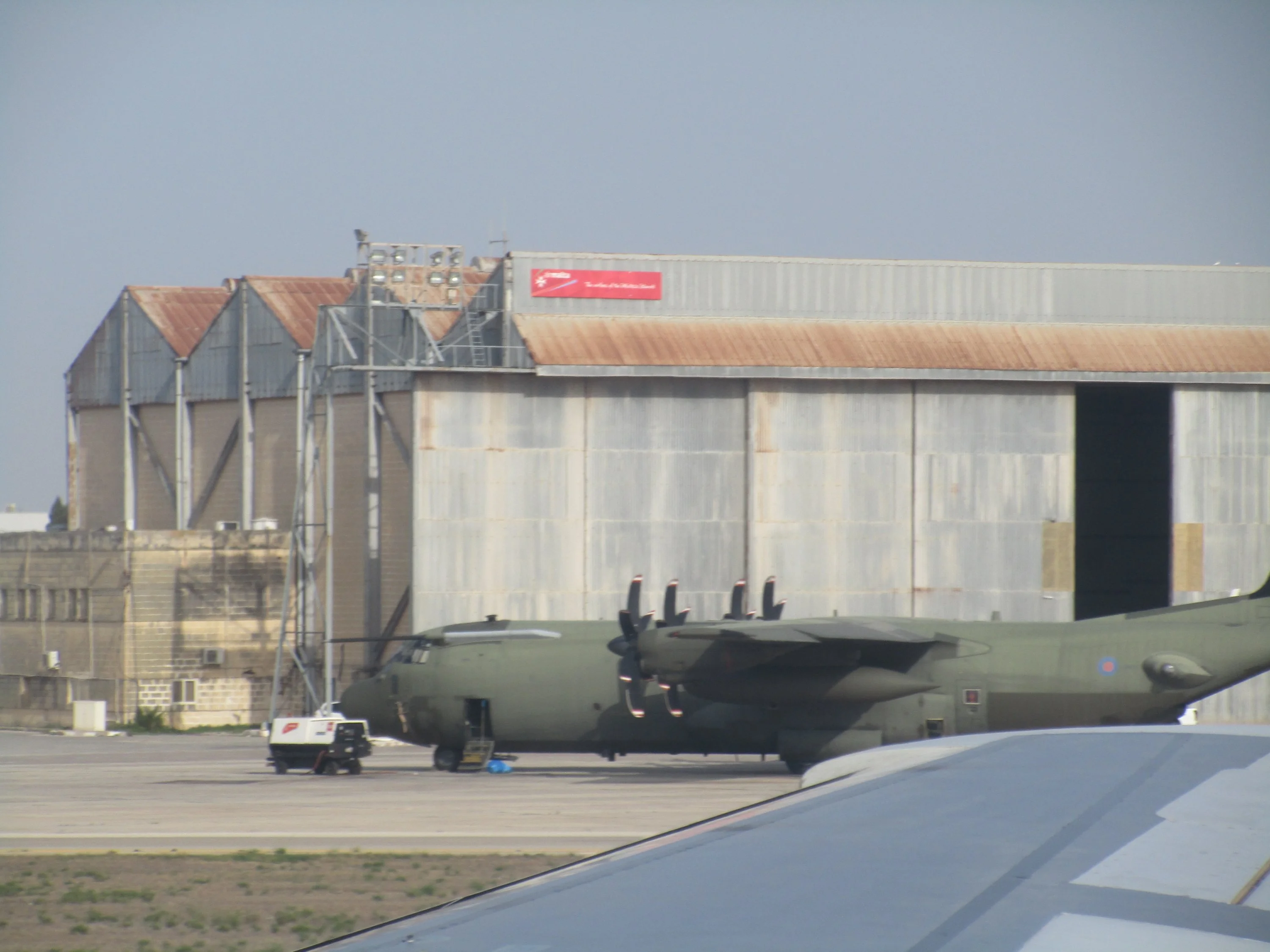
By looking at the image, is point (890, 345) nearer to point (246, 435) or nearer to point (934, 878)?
point (246, 435)

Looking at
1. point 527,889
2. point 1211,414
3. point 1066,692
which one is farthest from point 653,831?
point 1211,414

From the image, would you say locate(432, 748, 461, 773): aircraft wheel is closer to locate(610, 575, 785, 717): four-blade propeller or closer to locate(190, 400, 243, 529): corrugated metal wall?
locate(610, 575, 785, 717): four-blade propeller

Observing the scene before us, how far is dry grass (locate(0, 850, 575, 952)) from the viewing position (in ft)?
45.9

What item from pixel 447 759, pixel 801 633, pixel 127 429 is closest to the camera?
pixel 801 633

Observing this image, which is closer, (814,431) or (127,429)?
(814,431)

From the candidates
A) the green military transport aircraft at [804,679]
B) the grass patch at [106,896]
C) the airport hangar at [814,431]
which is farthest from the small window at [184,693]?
the grass patch at [106,896]

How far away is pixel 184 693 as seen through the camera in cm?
4975

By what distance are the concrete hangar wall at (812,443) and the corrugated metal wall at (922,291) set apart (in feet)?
0.26

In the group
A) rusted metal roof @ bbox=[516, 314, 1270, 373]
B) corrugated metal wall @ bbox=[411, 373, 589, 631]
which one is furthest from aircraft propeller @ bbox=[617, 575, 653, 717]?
rusted metal roof @ bbox=[516, 314, 1270, 373]

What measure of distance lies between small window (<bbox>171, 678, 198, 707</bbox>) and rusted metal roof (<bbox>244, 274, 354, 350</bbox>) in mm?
12786

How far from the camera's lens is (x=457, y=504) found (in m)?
Result: 40.8

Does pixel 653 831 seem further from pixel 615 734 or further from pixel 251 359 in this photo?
pixel 251 359

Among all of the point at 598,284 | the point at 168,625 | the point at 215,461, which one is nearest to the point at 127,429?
the point at 215,461

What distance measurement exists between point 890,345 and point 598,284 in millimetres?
8912
